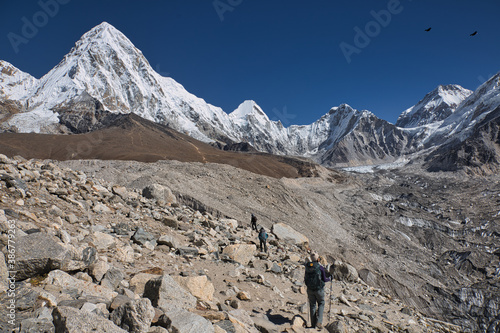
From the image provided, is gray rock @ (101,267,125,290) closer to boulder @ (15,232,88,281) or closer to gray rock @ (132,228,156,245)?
boulder @ (15,232,88,281)

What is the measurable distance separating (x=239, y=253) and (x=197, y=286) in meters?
3.80

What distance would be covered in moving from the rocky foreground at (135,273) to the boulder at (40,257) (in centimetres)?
1

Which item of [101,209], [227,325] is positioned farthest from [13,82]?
[227,325]

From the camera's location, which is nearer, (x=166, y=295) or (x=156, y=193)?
(x=166, y=295)

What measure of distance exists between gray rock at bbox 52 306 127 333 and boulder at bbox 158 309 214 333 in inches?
25.7

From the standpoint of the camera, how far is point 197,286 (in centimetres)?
560

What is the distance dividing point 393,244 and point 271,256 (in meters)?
21.2

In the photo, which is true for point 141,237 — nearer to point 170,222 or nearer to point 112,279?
point 170,222

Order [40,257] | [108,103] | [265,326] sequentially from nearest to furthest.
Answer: [40,257], [265,326], [108,103]

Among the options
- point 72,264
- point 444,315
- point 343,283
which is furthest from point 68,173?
point 444,315

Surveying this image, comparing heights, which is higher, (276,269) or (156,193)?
(156,193)

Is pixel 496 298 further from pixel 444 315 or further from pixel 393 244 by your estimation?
pixel 393 244

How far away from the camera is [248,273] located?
8.25 metres

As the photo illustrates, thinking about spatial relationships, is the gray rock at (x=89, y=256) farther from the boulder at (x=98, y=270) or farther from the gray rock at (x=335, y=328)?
the gray rock at (x=335, y=328)
